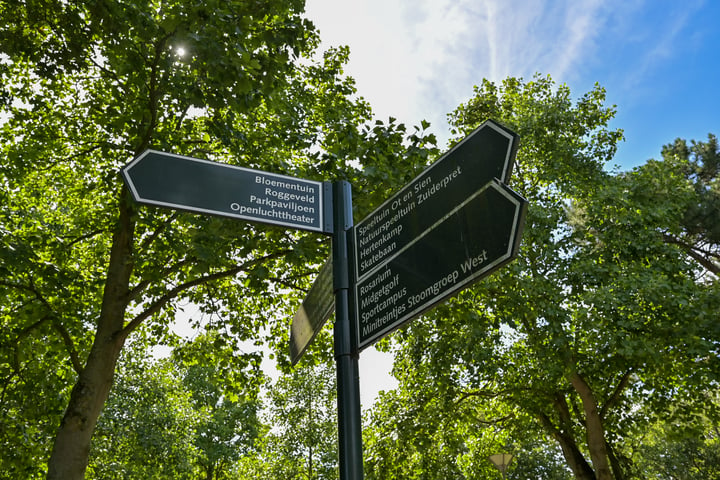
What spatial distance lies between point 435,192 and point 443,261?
350 millimetres

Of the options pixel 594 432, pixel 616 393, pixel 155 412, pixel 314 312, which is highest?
pixel 155 412

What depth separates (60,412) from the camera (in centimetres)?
900

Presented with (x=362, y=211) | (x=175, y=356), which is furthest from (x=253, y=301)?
(x=362, y=211)

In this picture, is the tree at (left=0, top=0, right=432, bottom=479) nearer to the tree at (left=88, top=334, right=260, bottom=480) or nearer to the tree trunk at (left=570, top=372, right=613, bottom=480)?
the tree at (left=88, top=334, right=260, bottom=480)

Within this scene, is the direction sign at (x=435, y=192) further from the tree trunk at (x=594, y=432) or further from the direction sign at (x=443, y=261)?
the tree trunk at (x=594, y=432)

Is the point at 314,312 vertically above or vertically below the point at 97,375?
below

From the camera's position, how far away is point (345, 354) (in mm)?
2605

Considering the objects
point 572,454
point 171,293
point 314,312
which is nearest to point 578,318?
point 572,454

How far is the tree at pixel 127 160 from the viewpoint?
6.16 metres

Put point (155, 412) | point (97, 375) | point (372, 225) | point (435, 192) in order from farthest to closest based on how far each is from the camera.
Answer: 1. point (155, 412)
2. point (97, 375)
3. point (372, 225)
4. point (435, 192)

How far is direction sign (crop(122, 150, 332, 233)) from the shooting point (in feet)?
9.08

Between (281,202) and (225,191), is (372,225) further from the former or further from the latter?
(225,191)

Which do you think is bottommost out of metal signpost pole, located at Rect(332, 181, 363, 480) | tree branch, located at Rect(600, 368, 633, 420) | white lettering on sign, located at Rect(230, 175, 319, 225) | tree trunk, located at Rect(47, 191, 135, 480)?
metal signpost pole, located at Rect(332, 181, 363, 480)

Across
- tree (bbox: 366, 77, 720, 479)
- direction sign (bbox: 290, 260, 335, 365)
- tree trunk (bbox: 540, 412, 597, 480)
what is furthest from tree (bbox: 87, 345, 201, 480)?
direction sign (bbox: 290, 260, 335, 365)
